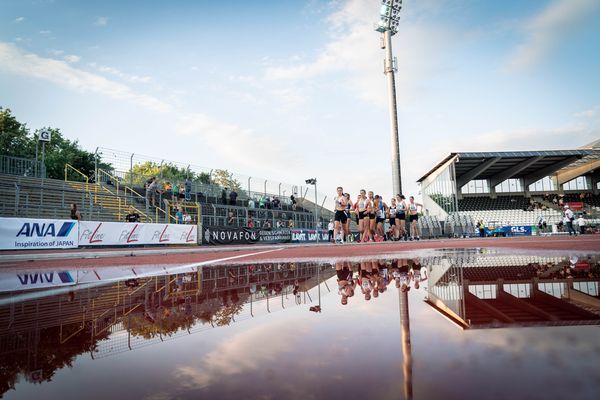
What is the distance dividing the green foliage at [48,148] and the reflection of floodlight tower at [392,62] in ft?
112

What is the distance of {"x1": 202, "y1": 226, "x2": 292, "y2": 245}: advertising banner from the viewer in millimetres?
18516

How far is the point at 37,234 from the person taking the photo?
12.5 meters

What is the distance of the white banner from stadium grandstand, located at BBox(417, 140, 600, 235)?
28240mm

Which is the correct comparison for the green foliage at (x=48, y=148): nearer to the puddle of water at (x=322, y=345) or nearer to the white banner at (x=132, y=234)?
the white banner at (x=132, y=234)

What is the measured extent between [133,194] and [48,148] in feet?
94.0

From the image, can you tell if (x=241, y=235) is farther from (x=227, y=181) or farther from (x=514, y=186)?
(x=514, y=186)

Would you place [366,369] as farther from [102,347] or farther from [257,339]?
[102,347]

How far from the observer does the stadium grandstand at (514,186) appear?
38.4m

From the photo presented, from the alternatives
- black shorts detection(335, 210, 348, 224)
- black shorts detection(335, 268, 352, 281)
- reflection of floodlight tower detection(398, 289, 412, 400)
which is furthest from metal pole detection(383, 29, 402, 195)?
reflection of floodlight tower detection(398, 289, 412, 400)

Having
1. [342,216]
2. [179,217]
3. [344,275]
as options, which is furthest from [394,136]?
[344,275]

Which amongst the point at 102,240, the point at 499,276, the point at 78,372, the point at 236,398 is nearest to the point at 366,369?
the point at 236,398

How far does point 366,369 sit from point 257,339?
47 centimetres

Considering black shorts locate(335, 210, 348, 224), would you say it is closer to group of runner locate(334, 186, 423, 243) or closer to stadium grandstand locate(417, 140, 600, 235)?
group of runner locate(334, 186, 423, 243)

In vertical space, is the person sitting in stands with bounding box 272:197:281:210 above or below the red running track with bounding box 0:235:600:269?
above
